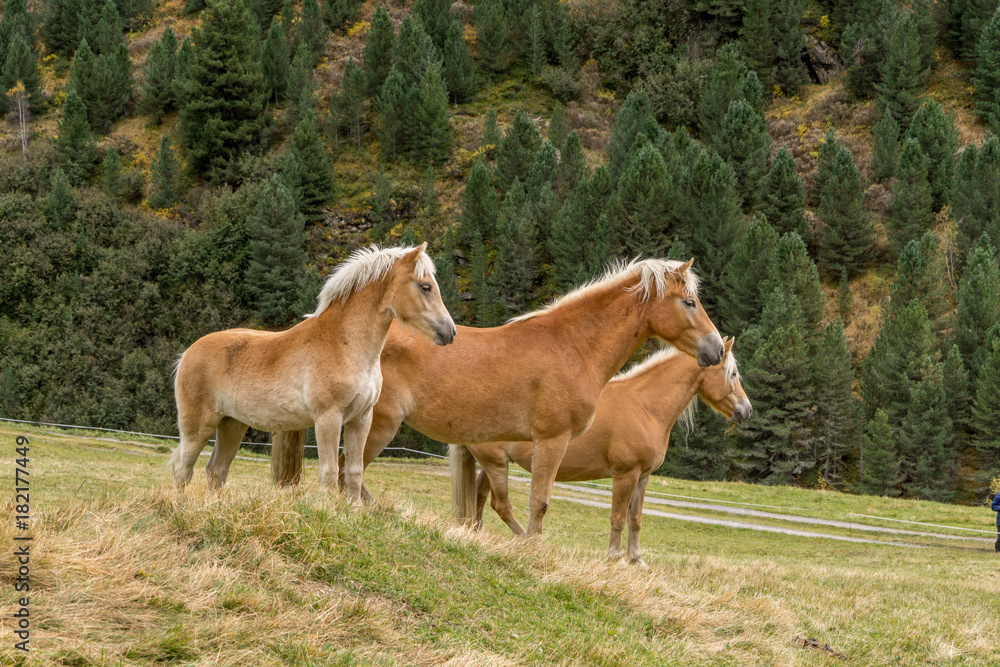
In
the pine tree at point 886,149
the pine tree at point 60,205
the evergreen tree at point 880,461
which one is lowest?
the evergreen tree at point 880,461

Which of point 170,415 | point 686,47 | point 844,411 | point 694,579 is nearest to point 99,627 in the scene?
point 694,579

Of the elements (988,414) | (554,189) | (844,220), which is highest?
(554,189)

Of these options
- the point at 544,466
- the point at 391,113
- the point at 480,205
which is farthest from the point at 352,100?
the point at 544,466

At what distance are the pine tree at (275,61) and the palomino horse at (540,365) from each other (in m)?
87.7

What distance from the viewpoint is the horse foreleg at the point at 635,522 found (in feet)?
37.4

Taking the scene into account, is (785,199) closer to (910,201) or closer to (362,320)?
(910,201)

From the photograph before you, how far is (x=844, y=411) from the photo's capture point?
53.5 m

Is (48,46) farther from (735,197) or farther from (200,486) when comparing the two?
(200,486)

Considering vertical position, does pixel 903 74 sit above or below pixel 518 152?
above

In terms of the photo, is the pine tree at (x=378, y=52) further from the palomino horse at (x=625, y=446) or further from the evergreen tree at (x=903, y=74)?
the palomino horse at (x=625, y=446)

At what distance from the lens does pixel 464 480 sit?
1159 cm

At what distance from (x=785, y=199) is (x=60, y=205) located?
61136 millimetres

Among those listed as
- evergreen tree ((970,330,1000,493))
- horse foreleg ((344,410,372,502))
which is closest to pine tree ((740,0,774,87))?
evergreen tree ((970,330,1000,493))

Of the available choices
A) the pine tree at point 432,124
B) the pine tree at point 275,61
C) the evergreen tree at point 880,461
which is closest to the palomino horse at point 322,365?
the evergreen tree at point 880,461
